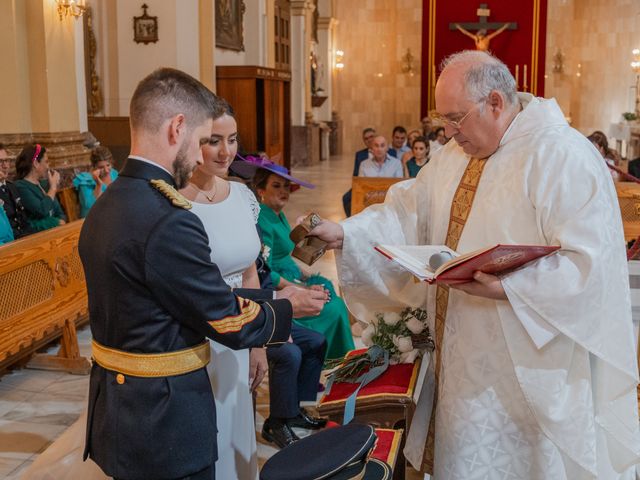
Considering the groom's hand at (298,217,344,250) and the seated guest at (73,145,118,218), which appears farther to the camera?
the seated guest at (73,145,118,218)

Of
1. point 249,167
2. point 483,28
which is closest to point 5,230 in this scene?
point 249,167

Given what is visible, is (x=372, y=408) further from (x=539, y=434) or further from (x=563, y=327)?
(x=563, y=327)

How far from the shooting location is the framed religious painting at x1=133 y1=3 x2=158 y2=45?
1229 cm

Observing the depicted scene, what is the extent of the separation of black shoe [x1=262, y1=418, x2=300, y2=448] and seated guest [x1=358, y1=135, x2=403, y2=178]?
5529 millimetres

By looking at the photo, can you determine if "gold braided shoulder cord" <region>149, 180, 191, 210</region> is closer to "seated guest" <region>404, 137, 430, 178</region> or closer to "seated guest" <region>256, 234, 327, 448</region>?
"seated guest" <region>256, 234, 327, 448</region>

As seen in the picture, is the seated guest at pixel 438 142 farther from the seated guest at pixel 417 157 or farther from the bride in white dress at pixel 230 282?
the bride in white dress at pixel 230 282

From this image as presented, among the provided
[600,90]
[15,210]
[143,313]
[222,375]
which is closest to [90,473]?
[222,375]

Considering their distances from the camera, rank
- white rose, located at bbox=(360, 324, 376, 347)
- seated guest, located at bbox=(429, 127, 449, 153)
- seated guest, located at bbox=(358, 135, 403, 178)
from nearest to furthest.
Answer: white rose, located at bbox=(360, 324, 376, 347) < seated guest, located at bbox=(358, 135, 403, 178) < seated guest, located at bbox=(429, 127, 449, 153)

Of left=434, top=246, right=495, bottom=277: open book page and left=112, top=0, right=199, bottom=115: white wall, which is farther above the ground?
left=112, top=0, right=199, bottom=115: white wall

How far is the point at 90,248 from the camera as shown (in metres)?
2.26

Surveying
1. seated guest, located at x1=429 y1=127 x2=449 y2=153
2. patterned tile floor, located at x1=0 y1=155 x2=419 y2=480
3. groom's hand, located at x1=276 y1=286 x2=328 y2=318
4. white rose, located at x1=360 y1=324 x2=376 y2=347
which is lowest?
patterned tile floor, located at x1=0 y1=155 x2=419 y2=480

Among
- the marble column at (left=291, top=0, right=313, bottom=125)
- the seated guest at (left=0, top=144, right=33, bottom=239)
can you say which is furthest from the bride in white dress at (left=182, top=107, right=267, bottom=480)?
the marble column at (left=291, top=0, right=313, bottom=125)

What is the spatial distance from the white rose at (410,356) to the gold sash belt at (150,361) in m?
1.56

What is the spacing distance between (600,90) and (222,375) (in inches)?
1004
